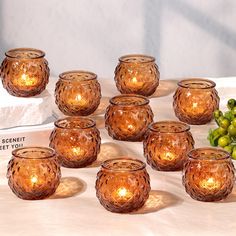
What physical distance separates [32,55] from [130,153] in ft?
1.05

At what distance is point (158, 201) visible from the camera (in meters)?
1.33

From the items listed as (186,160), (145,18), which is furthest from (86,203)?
(145,18)

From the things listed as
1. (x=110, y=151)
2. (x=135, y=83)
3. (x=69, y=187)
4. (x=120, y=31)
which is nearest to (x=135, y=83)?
(x=135, y=83)

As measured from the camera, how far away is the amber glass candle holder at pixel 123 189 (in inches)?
50.5

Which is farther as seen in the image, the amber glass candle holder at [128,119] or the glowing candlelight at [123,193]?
the amber glass candle holder at [128,119]

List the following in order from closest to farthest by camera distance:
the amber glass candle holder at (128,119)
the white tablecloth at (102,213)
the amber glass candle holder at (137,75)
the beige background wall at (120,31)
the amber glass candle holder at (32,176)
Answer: the white tablecloth at (102,213) < the amber glass candle holder at (32,176) < the amber glass candle holder at (128,119) < the amber glass candle holder at (137,75) < the beige background wall at (120,31)

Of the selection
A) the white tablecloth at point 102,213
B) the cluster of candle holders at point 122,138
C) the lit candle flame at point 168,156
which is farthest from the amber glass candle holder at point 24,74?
the lit candle flame at point 168,156

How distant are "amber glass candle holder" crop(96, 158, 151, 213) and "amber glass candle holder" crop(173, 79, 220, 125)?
0.48 metres

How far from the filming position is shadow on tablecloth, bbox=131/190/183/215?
130cm

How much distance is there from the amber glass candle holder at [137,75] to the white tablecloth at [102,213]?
42cm

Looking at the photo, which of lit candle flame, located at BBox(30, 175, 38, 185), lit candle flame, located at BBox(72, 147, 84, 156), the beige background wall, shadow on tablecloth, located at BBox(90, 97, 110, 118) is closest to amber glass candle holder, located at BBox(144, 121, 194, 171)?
lit candle flame, located at BBox(72, 147, 84, 156)

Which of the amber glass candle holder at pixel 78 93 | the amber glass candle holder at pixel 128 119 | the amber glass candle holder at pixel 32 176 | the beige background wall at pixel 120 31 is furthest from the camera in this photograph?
the beige background wall at pixel 120 31

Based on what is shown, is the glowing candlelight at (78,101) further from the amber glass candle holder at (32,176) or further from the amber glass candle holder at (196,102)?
the amber glass candle holder at (32,176)

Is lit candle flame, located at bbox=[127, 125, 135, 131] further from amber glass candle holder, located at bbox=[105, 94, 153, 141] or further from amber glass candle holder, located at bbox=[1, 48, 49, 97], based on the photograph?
amber glass candle holder, located at bbox=[1, 48, 49, 97]
